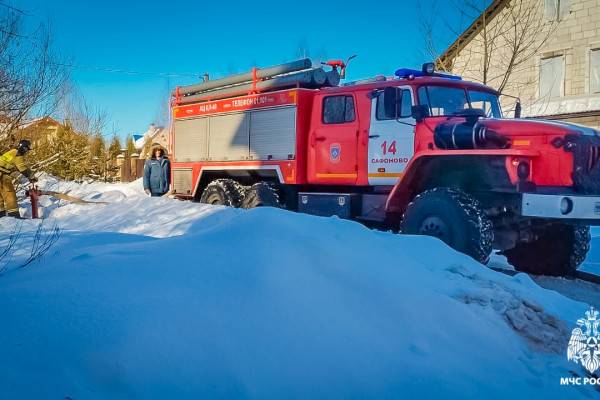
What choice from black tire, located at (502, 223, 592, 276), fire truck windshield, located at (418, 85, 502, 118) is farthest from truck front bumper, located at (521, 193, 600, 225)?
fire truck windshield, located at (418, 85, 502, 118)

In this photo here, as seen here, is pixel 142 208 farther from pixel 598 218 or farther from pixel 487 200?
pixel 598 218

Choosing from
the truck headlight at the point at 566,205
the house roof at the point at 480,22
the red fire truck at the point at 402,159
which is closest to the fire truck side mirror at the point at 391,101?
the red fire truck at the point at 402,159

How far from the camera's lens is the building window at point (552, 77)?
17938mm

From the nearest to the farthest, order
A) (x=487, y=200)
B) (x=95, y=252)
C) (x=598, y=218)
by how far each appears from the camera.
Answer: (x=95, y=252)
(x=598, y=218)
(x=487, y=200)

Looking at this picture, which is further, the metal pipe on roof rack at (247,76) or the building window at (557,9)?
the building window at (557,9)

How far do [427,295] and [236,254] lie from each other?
52.4 inches

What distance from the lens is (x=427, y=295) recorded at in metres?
3.45

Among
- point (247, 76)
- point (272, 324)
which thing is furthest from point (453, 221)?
point (247, 76)

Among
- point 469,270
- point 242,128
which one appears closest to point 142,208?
point 242,128

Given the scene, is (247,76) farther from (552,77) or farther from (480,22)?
(552,77)

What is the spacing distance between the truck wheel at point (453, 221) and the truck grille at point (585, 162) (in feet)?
3.48

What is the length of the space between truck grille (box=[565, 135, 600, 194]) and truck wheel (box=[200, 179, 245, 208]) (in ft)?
19.5

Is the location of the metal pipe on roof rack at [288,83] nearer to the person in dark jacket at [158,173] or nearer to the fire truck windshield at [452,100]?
the fire truck windshield at [452,100]

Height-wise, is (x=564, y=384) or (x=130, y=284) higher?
(x=130, y=284)
